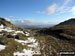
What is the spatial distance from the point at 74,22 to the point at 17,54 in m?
134

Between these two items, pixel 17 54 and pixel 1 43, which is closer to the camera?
pixel 17 54

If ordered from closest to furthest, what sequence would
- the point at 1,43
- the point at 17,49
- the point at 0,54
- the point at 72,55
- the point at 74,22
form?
the point at 0,54
the point at 72,55
the point at 17,49
the point at 1,43
the point at 74,22

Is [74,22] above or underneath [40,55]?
above

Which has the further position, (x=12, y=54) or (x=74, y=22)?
(x=74, y=22)

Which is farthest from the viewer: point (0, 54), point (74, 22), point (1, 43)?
point (74, 22)

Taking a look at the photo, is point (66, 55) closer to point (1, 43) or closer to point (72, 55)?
point (72, 55)

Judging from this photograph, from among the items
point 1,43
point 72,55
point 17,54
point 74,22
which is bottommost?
point 72,55

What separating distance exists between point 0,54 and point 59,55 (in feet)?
59.7

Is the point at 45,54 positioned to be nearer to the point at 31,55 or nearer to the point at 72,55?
the point at 31,55

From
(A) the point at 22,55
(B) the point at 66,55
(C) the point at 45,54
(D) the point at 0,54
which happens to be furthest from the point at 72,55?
(D) the point at 0,54

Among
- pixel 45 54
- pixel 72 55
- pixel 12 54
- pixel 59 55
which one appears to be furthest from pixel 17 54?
pixel 72 55

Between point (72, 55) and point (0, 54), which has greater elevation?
point (0, 54)

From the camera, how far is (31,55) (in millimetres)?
27328

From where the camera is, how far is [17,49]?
29.4 metres
